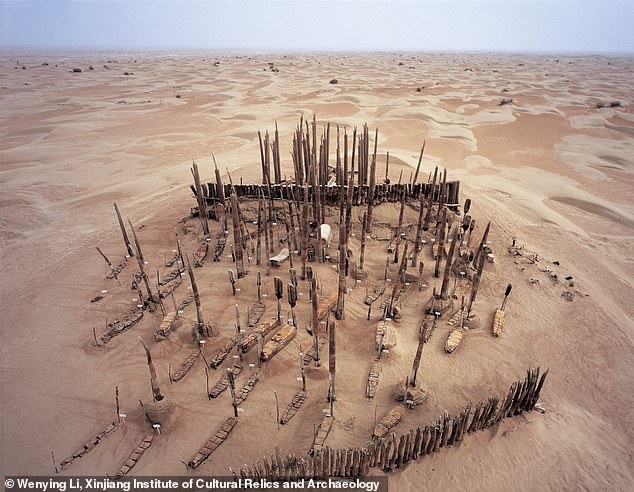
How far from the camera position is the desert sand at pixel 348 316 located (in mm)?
6578

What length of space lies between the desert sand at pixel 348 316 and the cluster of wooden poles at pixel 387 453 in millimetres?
233

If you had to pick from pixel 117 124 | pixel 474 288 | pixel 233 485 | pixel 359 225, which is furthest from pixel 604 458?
pixel 117 124

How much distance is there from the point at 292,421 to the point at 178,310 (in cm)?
420

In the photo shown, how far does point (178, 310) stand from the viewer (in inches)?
372

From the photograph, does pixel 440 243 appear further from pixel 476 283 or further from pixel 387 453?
pixel 387 453

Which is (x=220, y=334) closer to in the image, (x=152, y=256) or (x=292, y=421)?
(x=292, y=421)

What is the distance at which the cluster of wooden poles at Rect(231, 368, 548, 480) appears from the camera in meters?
5.77

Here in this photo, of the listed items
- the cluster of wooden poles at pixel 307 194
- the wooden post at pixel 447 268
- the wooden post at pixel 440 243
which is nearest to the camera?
the wooden post at pixel 447 268

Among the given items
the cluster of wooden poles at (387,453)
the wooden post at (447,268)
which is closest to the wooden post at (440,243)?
the wooden post at (447,268)

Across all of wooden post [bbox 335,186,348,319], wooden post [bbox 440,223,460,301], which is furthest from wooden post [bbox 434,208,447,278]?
wooden post [bbox 335,186,348,319]

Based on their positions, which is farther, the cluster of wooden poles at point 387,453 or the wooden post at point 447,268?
the wooden post at point 447,268

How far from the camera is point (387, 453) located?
5.93m

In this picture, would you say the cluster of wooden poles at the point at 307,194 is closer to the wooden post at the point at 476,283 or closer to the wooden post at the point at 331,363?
the wooden post at the point at 476,283

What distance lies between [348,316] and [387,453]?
12.2 feet
